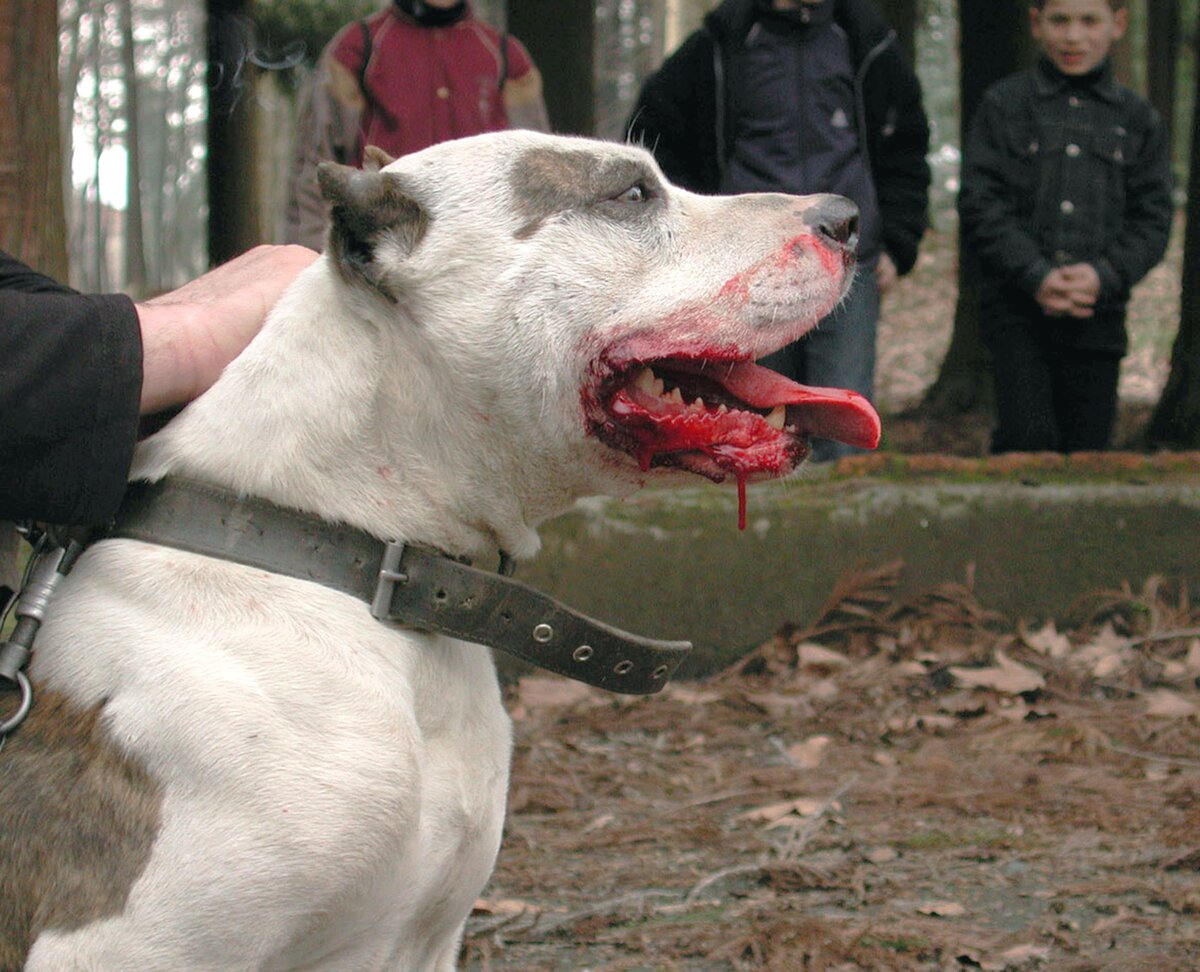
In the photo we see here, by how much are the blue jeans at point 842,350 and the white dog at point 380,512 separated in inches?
108

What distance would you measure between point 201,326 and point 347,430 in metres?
0.39

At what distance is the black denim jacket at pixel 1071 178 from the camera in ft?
19.3

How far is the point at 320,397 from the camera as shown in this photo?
2.27 m

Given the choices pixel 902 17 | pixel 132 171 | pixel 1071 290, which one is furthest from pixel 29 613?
pixel 132 171

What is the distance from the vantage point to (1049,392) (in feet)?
19.7

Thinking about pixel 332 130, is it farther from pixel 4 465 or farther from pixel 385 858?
pixel 385 858

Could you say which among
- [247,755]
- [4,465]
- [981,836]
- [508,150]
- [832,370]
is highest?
[508,150]

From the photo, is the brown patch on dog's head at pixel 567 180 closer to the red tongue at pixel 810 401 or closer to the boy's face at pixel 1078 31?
the red tongue at pixel 810 401

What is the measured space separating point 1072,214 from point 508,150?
159 inches

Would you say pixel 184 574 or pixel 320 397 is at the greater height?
pixel 320 397

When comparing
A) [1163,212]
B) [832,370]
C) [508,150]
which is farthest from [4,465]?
[1163,212]

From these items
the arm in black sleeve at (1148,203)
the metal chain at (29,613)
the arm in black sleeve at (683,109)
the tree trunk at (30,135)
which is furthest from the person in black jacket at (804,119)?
the metal chain at (29,613)

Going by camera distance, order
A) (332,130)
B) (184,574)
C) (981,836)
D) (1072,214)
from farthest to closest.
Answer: (1072,214) → (332,130) → (981,836) → (184,574)

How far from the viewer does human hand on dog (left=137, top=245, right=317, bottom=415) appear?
2389mm
